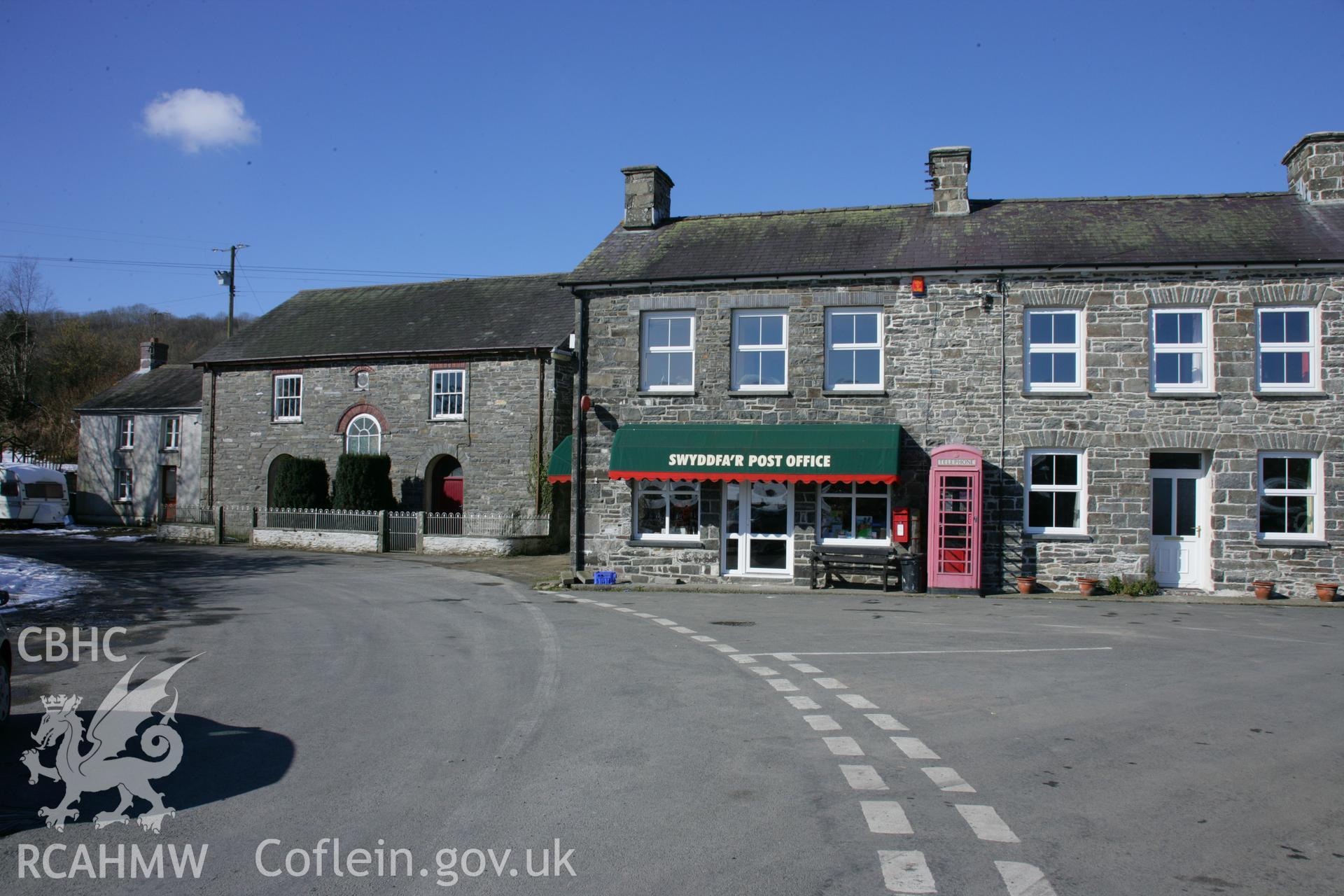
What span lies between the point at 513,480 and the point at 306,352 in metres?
9.91

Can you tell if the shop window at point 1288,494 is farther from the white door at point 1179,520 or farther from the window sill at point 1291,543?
the white door at point 1179,520

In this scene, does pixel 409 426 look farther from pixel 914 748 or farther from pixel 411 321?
pixel 914 748

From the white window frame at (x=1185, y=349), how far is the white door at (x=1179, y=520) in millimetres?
1364

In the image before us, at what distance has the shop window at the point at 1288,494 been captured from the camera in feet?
59.3

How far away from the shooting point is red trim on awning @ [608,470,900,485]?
18156mm

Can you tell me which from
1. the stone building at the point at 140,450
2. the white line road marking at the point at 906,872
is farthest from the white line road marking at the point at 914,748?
the stone building at the point at 140,450

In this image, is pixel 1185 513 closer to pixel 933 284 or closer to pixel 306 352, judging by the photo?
pixel 933 284

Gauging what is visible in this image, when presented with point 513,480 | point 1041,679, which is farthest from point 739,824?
point 513,480

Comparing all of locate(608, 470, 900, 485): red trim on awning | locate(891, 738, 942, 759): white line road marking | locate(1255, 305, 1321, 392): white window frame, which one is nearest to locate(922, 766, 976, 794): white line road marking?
locate(891, 738, 942, 759): white line road marking

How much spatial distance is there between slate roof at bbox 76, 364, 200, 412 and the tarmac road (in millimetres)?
28601

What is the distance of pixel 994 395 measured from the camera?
18766 mm

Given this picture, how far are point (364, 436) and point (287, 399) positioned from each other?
159 inches

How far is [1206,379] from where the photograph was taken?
18359 mm

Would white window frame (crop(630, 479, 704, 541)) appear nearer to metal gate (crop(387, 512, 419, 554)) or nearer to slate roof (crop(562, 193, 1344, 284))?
slate roof (crop(562, 193, 1344, 284))
